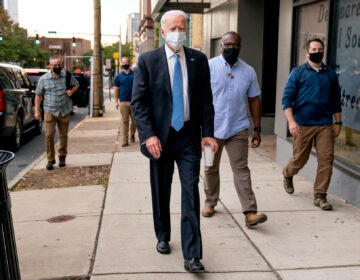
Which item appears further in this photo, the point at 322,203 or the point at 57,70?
the point at 57,70

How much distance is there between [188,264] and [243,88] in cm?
197

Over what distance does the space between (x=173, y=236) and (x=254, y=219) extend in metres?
0.80

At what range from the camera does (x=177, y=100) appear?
13.4 feet

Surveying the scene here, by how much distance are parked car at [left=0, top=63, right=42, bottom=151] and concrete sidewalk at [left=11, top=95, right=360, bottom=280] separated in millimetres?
3794

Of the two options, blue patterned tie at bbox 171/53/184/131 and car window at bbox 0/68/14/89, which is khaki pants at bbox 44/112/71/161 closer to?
car window at bbox 0/68/14/89

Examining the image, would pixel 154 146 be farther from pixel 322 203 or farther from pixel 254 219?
pixel 322 203

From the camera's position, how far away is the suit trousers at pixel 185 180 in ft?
13.4

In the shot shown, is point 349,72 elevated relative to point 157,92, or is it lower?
elevated

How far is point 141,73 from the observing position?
4.11m

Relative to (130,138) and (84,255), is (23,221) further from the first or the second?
(130,138)

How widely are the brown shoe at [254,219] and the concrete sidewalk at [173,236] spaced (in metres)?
0.10

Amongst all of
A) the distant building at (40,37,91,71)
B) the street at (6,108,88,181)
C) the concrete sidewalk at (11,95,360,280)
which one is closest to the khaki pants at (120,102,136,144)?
the street at (6,108,88,181)

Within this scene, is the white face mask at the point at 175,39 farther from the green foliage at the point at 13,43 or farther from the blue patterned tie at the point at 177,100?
the green foliage at the point at 13,43

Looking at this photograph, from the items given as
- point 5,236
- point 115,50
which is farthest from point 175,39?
point 115,50
